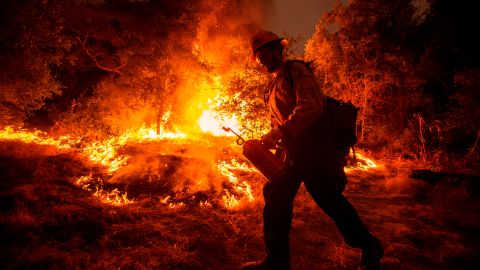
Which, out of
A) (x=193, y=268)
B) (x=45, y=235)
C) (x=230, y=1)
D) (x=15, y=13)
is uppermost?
(x=230, y=1)

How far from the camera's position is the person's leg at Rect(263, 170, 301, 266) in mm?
2752

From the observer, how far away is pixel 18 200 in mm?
3932

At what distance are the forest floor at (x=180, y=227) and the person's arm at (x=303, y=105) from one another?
1.61 metres

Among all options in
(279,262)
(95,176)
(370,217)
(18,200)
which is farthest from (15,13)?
(370,217)

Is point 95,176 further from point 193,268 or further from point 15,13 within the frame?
point 15,13

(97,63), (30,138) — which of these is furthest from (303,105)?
(97,63)

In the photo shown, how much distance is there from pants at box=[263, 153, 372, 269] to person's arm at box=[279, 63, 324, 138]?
1.29 feet

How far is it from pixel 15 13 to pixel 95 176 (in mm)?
4869

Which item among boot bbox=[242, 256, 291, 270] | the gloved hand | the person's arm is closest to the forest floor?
boot bbox=[242, 256, 291, 270]

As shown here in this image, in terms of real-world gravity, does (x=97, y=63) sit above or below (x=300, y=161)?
above

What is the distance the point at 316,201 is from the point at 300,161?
422 millimetres

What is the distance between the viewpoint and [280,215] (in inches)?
109

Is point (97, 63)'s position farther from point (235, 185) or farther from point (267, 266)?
point (267, 266)

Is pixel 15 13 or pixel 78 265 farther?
pixel 15 13
